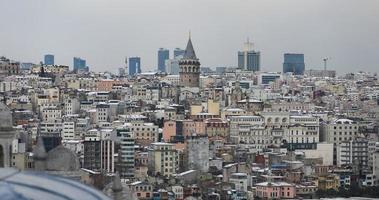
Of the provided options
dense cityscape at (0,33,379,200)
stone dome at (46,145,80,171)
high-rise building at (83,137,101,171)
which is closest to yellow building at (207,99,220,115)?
dense cityscape at (0,33,379,200)

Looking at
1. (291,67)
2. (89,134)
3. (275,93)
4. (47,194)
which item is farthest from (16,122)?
(291,67)

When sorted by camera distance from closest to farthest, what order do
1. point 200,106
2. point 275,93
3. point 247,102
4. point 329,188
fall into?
point 329,188 → point 200,106 → point 247,102 → point 275,93

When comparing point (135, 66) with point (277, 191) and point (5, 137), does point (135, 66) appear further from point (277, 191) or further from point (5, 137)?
point (5, 137)

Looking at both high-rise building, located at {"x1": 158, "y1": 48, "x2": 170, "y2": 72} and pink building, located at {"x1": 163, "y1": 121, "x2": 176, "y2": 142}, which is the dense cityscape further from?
high-rise building, located at {"x1": 158, "y1": 48, "x2": 170, "y2": 72}

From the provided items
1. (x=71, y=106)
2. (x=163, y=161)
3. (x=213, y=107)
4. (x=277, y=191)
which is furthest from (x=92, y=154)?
(x=213, y=107)

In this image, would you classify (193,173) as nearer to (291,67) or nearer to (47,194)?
(47,194)

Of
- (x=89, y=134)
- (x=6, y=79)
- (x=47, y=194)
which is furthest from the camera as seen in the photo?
(x=6, y=79)
